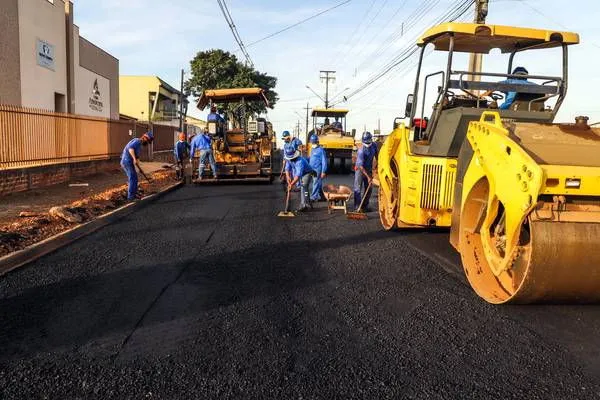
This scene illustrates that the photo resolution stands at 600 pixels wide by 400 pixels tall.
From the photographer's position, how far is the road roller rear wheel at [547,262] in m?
4.00

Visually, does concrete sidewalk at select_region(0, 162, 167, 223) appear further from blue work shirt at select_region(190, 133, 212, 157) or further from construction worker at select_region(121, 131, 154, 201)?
blue work shirt at select_region(190, 133, 212, 157)

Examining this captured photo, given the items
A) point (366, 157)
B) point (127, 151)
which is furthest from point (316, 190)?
point (127, 151)

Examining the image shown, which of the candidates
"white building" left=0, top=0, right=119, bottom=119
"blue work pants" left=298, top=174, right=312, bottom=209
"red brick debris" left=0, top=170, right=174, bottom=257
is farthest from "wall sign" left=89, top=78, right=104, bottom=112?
"blue work pants" left=298, top=174, right=312, bottom=209

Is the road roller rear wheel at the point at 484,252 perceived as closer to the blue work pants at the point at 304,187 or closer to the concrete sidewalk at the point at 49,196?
the blue work pants at the point at 304,187

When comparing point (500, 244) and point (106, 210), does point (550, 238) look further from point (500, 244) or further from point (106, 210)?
point (106, 210)

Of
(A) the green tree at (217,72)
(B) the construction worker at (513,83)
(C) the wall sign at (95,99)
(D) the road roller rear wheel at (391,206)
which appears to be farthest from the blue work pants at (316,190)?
(A) the green tree at (217,72)

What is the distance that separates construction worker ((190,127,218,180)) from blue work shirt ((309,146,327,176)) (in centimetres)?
470

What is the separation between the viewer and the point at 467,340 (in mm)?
4035

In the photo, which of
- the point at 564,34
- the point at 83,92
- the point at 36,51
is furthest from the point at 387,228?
the point at 83,92

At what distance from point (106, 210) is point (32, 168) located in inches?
149

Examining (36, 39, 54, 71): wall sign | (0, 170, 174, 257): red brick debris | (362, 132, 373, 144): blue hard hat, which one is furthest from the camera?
(36, 39, 54, 71): wall sign

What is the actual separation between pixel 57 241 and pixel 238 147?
982cm

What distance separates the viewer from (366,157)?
10766mm

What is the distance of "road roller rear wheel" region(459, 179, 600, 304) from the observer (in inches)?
157
